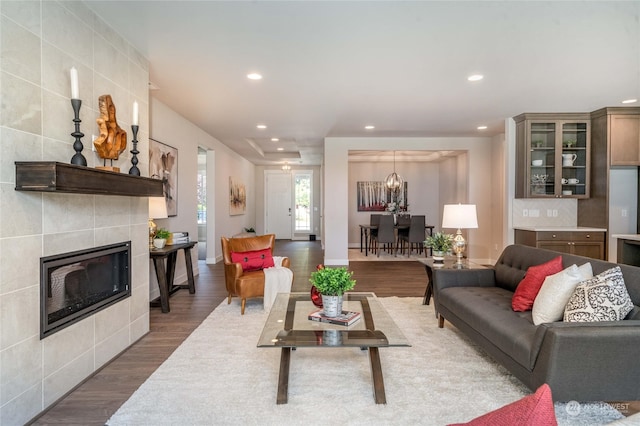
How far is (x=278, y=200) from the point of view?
37.7 ft

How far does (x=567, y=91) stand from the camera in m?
4.18

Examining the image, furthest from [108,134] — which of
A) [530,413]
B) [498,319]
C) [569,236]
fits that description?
[569,236]

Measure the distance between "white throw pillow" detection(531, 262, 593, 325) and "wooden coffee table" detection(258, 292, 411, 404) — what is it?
2.96ft

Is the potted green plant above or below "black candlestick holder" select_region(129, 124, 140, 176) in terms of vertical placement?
below

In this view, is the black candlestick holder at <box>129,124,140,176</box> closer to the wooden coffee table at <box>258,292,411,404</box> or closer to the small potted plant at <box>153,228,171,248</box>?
the small potted plant at <box>153,228,171,248</box>

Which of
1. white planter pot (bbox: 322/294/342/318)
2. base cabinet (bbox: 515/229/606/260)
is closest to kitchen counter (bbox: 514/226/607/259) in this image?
base cabinet (bbox: 515/229/606/260)

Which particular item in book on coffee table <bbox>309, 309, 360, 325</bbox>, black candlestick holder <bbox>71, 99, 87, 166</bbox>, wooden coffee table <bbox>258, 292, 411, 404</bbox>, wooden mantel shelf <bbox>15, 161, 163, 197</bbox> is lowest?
wooden coffee table <bbox>258, 292, 411, 404</bbox>

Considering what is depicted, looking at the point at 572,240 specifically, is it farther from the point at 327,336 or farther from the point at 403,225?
the point at 327,336

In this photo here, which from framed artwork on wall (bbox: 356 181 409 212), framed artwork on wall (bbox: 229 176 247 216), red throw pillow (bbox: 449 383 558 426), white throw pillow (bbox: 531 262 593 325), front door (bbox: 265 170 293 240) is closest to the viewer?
red throw pillow (bbox: 449 383 558 426)

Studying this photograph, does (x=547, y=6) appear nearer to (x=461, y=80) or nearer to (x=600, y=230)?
(x=461, y=80)

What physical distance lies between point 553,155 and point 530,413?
5758 millimetres

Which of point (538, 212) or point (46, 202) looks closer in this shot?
point (46, 202)

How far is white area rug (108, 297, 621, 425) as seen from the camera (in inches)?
76.8

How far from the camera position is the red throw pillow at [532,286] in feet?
8.27
